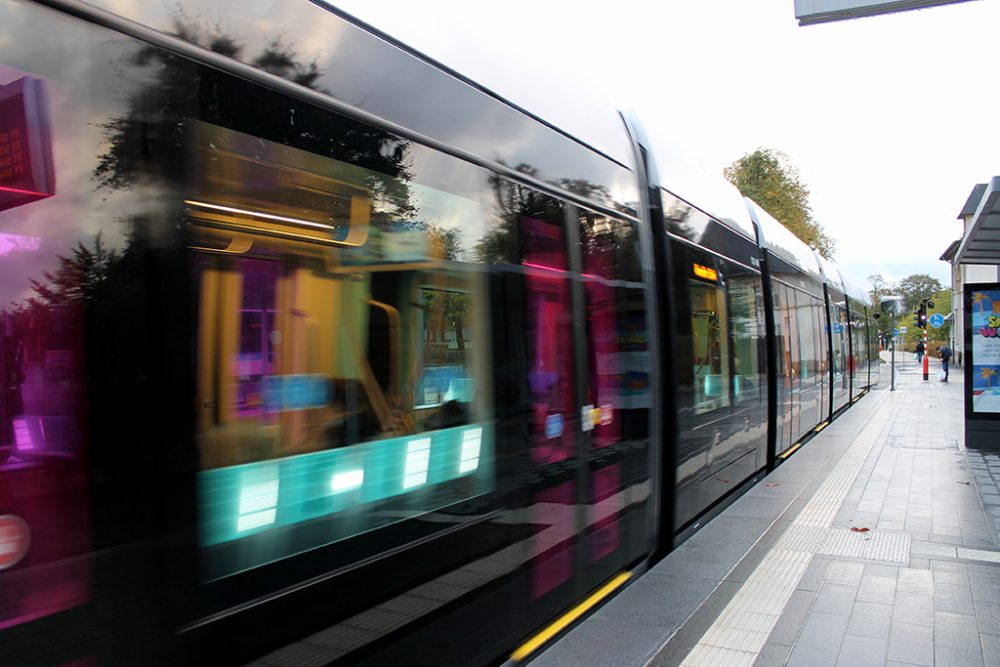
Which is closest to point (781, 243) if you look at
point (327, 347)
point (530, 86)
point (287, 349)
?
point (530, 86)

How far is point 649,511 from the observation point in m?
5.08

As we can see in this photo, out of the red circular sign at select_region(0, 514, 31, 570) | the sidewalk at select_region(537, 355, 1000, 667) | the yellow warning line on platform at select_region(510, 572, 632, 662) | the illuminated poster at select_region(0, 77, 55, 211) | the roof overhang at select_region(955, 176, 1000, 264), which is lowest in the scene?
the sidewalk at select_region(537, 355, 1000, 667)

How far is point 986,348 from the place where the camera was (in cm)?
1088

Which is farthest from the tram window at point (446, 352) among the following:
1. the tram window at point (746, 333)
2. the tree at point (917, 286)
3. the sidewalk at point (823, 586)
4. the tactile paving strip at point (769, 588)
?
the tree at point (917, 286)

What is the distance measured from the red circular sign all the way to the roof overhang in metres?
8.47

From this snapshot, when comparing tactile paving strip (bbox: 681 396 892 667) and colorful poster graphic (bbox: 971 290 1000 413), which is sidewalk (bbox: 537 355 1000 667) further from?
colorful poster graphic (bbox: 971 290 1000 413)

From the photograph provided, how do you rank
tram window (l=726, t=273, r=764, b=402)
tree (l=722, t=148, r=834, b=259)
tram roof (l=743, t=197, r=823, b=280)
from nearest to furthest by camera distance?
tram window (l=726, t=273, r=764, b=402) < tram roof (l=743, t=197, r=823, b=280) < tree (l=722, t=148, r=834, b=259)

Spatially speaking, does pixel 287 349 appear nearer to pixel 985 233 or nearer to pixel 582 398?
pixel 582 398

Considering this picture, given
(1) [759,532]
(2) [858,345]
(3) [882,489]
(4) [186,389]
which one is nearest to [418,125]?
(4) [186,389]

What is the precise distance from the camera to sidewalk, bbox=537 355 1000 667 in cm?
383

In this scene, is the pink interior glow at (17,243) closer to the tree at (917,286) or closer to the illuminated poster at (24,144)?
the illuminated poster at (24,144)

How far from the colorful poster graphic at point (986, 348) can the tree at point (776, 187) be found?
116 ft

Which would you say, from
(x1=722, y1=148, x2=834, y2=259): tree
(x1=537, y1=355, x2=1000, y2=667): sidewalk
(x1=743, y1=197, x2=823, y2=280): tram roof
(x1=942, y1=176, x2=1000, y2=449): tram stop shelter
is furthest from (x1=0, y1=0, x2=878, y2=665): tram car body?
(x1=722, y1=148, x2=834, y2=259): tree

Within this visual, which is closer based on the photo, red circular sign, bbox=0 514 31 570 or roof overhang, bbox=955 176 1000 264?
red circular sign, bbox=0 514 31 570
